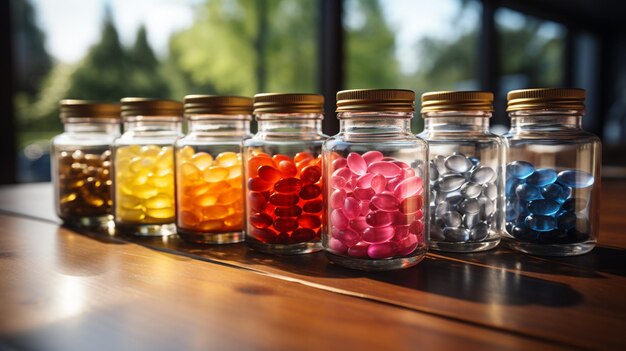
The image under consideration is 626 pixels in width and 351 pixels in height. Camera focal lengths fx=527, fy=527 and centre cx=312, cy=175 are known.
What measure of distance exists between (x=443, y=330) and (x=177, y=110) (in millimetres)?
662

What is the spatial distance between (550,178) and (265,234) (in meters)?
0.44

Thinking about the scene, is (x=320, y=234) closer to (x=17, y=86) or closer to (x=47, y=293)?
(x=47, y=293)

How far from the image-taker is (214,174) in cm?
88

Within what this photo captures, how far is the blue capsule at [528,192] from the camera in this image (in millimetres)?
800

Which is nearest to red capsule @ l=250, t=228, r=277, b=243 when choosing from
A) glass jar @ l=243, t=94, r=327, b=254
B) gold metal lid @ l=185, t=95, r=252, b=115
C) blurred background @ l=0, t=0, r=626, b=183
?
glass jar @ l=243, t=94, r=327, b=254

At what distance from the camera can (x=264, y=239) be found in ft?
2.65

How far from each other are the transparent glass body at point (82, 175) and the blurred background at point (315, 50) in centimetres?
245

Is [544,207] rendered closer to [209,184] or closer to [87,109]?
[209,184]

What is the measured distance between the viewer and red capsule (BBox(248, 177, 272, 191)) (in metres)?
0.80

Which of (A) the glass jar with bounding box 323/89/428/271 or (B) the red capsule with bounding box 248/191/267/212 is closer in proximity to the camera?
(A) the glass jar with bounding box 323/89/428/271

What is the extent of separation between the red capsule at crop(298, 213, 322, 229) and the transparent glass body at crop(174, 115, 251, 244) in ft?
0.42

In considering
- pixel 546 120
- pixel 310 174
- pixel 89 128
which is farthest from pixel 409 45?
pixel 310 174

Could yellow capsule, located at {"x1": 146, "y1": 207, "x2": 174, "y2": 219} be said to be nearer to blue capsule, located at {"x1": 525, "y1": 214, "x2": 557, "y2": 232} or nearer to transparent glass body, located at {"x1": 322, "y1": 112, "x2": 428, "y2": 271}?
transparent glass body, located at {"x1": 322, "y1": 112, "x2": 428, "y2": 271}

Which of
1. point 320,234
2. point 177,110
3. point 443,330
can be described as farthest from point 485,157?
point 177,110
